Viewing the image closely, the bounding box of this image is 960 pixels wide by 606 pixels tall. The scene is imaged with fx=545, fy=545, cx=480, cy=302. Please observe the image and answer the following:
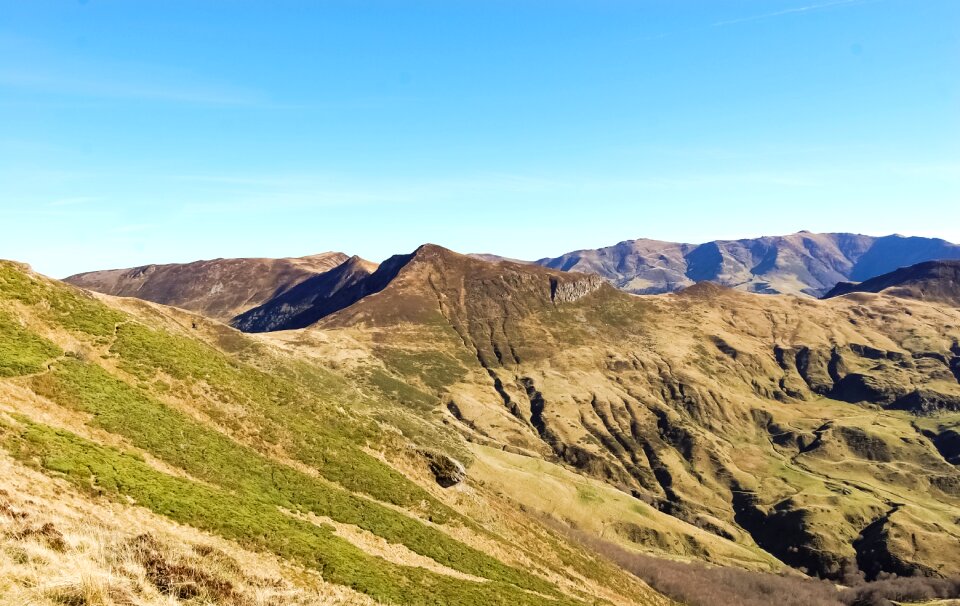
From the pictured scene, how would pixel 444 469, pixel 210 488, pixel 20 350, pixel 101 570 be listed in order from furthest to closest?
pixel 444 469, pixel 20 350, pixel 210 488, pixel 101 570

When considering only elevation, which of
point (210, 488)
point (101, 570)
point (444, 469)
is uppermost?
point (101, 570)

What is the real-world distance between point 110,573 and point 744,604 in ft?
774

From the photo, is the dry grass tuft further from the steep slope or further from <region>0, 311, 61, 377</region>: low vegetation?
<region>0, 311, 61, 377</region>: low vegetation

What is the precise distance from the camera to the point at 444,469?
6900 centimetres

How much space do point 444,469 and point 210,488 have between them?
113ft

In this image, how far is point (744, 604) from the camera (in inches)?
7825

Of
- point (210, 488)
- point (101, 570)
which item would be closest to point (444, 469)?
point (210, 488)

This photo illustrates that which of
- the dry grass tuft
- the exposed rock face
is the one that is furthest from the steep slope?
the exposed rock face

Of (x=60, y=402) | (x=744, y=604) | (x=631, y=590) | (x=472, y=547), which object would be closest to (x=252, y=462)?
(x=60, y=402)

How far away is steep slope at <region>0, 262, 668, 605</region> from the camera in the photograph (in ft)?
61.2

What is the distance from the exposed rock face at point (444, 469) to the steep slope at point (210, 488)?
496mm

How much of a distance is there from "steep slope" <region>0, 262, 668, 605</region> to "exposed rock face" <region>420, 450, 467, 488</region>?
496mm

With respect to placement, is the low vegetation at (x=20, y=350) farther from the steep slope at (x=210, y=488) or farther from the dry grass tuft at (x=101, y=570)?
the dry grass tuft at (x=101, y=570)

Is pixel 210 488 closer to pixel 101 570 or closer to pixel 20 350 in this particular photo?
pixel 20 350
